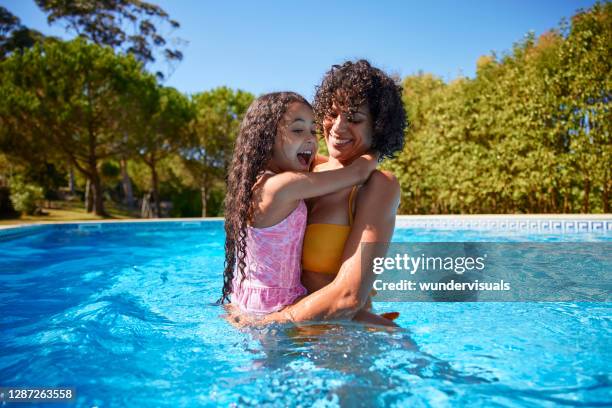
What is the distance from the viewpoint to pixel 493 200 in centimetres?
1367

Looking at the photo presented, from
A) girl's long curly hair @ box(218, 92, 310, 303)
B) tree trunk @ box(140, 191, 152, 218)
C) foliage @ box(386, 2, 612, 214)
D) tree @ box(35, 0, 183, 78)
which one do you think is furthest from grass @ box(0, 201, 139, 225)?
girl's long curly hair @ box(218, 92, 310, 303)

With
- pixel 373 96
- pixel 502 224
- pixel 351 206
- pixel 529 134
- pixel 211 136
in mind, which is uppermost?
pixel 211 136

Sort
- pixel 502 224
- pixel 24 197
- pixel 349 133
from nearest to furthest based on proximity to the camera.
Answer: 1. pixel 349 133
2. pixel 502 224
3. pixel 24 197

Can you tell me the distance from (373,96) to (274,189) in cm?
82

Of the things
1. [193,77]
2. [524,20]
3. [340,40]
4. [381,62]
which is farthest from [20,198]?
[193,77]

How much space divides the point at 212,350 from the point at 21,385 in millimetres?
1069

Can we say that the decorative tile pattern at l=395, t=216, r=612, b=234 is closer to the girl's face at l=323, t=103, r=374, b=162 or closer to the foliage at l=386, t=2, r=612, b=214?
Result: the foliage at l=386, t=2, r=612, b=214

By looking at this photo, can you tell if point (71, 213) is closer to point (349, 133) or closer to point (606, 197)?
point (606, 197)

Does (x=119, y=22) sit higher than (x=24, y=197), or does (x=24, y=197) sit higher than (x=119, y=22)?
(x=119, y=22)

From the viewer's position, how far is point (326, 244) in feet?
8.86

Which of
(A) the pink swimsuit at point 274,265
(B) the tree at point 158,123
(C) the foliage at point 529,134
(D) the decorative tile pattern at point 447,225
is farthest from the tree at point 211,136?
(A) the pink swimsuit at point 274,265

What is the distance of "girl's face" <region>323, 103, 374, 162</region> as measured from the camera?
2770 mm

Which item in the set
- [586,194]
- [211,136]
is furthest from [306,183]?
[211,136]

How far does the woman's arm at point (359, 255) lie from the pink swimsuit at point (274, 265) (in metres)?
0.18
